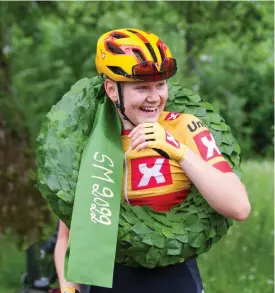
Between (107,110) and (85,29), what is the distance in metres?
6.85

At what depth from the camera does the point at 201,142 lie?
3.14m

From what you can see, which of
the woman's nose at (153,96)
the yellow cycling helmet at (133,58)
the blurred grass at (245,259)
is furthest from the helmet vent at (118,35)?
the blurred grass at (245,259)

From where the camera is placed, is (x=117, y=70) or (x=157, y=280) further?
(x=157, y=280)

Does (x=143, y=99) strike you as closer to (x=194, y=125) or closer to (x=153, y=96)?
(x=153, y=96)

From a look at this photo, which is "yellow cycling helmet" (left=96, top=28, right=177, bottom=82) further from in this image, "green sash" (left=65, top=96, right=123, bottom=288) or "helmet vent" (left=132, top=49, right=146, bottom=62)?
"green sash" (left=65, top=96, right=123, bottom=288)

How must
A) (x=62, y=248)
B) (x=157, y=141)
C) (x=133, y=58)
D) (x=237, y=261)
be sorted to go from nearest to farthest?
(x=157, y=141)
(x=133, y=58)
(x=62, y=248)
(x=237, y=261)

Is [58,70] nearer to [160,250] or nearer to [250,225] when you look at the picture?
[250,225]

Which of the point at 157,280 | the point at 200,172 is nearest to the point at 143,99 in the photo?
the point at 200,172

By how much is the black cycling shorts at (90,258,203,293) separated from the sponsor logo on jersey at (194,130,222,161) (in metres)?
0.56

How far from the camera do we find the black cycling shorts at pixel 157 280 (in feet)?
10.8

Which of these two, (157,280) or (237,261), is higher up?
(157,280)

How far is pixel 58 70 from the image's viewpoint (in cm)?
1177

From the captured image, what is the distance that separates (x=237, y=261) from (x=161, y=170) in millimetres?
3670

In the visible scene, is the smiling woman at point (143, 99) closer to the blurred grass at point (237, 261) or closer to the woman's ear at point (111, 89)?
the woman's ear at point (111, 89)
